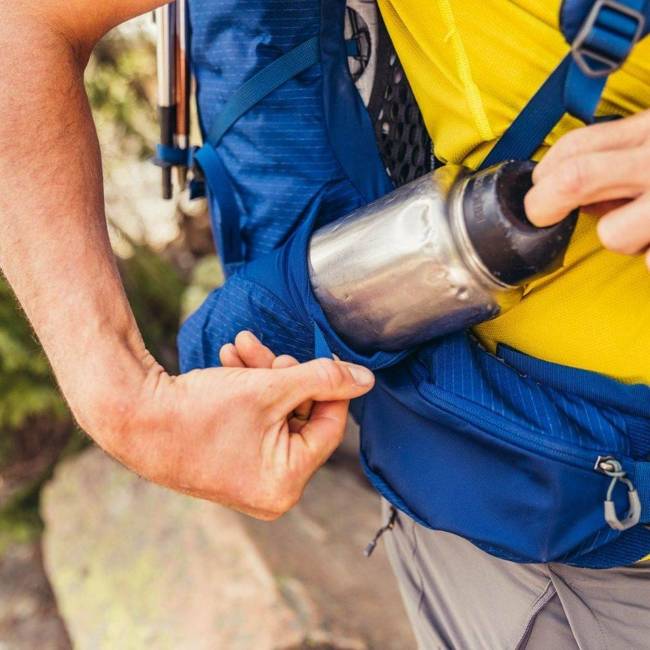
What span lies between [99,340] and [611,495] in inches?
26.0

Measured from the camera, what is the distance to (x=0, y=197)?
3.12ft

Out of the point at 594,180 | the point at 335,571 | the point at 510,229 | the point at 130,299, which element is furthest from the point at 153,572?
the point at 594,180

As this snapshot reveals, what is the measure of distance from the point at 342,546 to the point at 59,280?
1.52 meters

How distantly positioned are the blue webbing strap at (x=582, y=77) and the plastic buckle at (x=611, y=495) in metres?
0.38

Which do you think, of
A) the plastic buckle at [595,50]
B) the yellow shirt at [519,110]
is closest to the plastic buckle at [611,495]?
the yellow shirt at [519,110]

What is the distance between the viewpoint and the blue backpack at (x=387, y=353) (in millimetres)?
909

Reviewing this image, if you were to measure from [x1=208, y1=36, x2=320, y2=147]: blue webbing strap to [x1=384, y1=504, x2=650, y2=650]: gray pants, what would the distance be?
75 cm

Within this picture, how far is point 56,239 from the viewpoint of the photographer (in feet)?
3.11

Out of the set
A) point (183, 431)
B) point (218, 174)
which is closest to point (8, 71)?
point (218, 174)

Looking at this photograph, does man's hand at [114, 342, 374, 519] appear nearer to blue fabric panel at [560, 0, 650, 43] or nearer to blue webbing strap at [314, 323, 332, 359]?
blue webbing strap at [314, 323, 332, 359]

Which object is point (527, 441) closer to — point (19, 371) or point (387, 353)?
point (387, 353)

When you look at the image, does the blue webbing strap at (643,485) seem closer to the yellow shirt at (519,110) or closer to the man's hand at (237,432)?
the yellow shirt at (519,110)

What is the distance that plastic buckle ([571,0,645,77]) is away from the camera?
2.18 feet

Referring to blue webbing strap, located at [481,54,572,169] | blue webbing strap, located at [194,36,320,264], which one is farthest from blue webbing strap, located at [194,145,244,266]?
blue webbing strap, located at [481,54,572,169]
